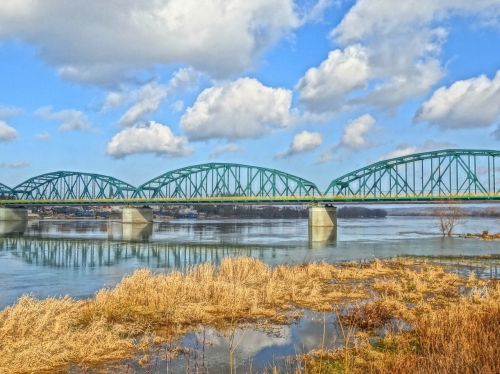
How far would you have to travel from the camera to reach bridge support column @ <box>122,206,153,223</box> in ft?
429

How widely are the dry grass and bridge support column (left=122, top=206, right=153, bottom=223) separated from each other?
112m

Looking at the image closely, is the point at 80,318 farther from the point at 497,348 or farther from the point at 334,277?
the point at 334,277

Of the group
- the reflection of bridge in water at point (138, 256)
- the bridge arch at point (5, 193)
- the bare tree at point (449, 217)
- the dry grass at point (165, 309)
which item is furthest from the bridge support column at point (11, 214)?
the dry grass at point (165, 309)

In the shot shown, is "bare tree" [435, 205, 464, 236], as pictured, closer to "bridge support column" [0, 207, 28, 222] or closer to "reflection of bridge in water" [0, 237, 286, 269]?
"reflection of bridge in water" [0, 237, 286, 269]

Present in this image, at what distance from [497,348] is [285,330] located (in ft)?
20.4

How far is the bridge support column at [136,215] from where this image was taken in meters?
131

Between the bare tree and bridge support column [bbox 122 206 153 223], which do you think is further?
bridge support column [bbox 122 206 153 223]

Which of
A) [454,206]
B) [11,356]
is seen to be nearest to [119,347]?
[11,356]

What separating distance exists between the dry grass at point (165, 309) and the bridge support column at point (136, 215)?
111831mm

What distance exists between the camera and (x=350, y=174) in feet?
433

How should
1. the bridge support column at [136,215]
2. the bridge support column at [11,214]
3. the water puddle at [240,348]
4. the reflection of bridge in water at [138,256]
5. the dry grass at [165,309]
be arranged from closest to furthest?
the water puddle at [240,348]
the dry grass at [165,309]
the reflection of bridge in water at [138,256]
the bridge support column at [136,215]
the bridge support column at [11,214]

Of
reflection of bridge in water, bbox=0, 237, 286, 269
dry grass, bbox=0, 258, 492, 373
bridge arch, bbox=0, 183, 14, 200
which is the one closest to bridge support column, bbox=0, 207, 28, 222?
bridge arch, bbox=0, 183, 14, 200

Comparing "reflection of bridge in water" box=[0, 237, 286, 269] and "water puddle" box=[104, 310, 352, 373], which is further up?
"water puddle" box=[104, 310, 352, 373]

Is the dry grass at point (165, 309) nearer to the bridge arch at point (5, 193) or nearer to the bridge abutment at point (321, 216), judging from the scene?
the bridge abutment at point (321, 216)
